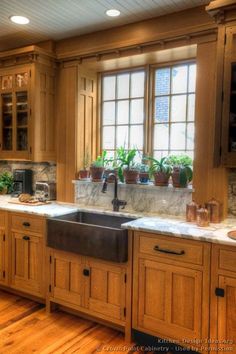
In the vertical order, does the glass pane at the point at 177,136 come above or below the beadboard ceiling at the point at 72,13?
below

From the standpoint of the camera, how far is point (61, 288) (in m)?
2.81

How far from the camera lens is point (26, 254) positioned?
304 cm

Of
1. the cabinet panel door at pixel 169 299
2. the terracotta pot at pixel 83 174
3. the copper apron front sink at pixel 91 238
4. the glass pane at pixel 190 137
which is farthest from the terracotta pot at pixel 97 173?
the cabinet panel door at pixel 169 299

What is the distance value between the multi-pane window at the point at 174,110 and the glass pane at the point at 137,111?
0.51 ft

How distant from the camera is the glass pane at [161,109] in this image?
314 centimetres

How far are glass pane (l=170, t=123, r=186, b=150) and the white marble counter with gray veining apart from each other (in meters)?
0.78

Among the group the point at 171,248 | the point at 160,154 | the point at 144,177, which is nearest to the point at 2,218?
the point at 144,177

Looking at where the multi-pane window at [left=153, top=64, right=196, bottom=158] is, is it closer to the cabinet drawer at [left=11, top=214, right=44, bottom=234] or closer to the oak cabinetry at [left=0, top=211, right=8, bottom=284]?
the cabinet drawer at [left=11, top=214, right=44, bottom=234]

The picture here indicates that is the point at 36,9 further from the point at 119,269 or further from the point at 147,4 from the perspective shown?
the point at 119,269

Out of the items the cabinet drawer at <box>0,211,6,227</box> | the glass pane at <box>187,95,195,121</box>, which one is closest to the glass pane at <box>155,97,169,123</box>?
the glass pane at <box>187,95,195,121</box>

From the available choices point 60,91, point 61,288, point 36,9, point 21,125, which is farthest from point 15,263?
point 36,9

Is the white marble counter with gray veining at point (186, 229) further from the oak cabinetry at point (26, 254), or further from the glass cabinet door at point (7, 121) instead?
the glass cabinet door at point (7, 121)

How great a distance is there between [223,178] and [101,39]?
1.76 metres

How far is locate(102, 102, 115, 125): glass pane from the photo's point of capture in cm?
349
